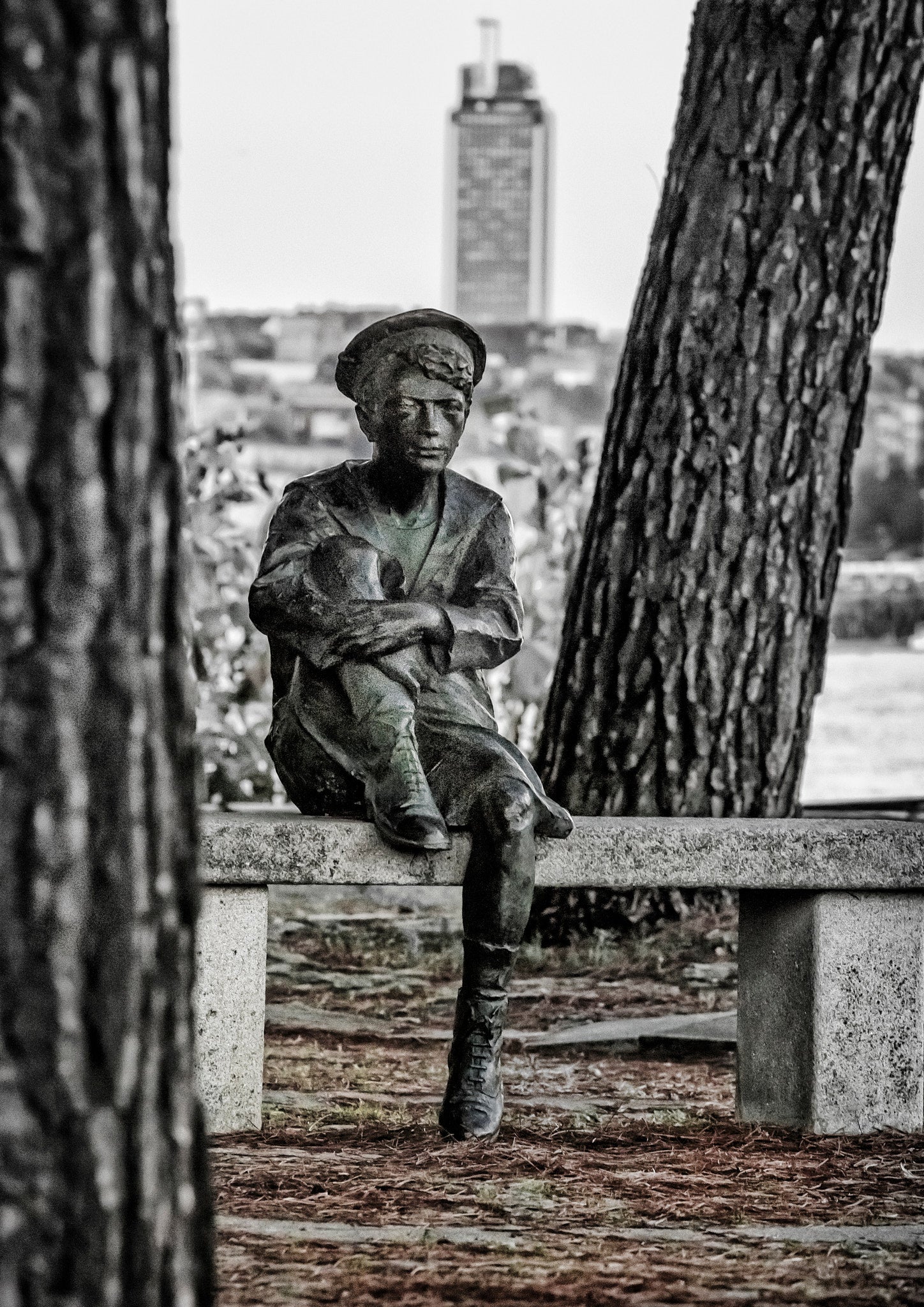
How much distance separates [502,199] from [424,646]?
6.97 m

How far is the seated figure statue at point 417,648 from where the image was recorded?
12.5ft

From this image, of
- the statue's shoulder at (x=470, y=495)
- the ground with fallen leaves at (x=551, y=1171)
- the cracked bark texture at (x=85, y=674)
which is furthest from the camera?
the statue's shoulder at (x=470, y=495)

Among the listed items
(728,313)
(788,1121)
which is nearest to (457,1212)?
(788,1121)

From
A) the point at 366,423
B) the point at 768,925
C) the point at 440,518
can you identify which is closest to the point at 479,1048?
the point at 768,925

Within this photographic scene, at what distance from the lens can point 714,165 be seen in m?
5.72

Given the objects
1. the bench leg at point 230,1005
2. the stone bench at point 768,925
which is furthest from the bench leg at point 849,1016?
the bench leg at point 230,1005

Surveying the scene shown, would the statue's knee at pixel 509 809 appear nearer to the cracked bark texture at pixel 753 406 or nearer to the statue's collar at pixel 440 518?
the statue's collar at pixel 440 518

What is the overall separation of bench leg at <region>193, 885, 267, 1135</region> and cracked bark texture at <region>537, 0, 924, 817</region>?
2.10 meters

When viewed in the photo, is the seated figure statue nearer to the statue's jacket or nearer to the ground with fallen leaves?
the statue's jacket

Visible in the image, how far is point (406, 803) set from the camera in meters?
3.79

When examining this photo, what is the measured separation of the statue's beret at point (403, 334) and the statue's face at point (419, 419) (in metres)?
0.09

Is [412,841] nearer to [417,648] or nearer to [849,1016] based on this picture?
[417,648]

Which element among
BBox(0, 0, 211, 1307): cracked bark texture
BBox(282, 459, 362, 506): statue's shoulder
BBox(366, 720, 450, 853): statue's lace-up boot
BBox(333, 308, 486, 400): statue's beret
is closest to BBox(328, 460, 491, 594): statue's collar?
BBox(282, 459, 362, 506): statue's shoulder

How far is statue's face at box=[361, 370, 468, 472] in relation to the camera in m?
4.03
